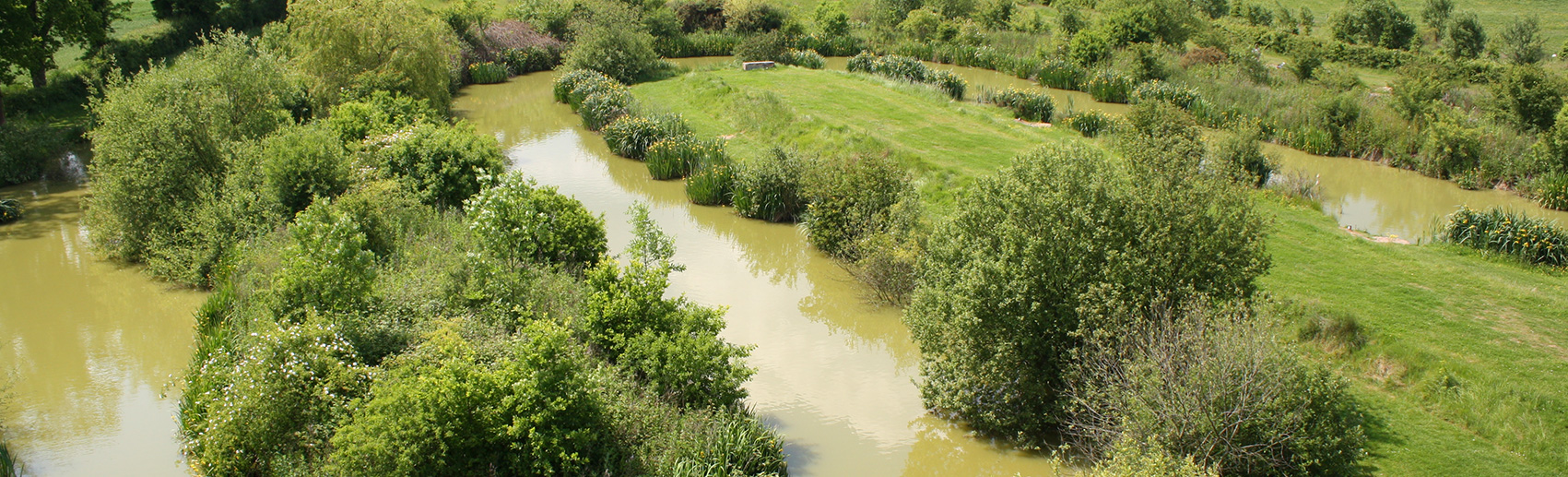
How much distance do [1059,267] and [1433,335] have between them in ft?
20.3

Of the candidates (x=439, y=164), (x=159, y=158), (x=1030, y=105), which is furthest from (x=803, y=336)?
(x=1030, y=105)

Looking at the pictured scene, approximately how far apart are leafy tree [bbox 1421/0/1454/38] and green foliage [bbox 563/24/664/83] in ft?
122

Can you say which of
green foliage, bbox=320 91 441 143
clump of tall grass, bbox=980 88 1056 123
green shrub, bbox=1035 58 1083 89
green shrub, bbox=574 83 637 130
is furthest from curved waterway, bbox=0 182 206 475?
green shrub, bbox=1035 58 1083 89

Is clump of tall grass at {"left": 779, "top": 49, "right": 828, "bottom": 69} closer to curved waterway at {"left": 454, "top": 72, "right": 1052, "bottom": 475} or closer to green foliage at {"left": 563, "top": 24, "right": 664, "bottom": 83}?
green foliage at {"left": 563, "top": 24, "right": 664, "bottom": 83}

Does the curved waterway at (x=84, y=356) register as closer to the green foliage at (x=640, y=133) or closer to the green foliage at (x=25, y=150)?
the green foliage at (x=25, y=150)

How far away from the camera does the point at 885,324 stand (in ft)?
50.3

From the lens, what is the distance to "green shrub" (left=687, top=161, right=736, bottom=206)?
21.1 m

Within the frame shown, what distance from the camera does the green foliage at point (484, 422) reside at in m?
8.74

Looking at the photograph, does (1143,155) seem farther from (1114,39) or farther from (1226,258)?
(1114,39)

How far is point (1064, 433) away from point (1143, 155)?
4.73m

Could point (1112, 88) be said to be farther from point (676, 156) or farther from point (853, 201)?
point (853, 201)

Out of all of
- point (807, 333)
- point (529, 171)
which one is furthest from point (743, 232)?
point (529, 171)

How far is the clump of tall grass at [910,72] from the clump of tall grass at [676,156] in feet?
34.8

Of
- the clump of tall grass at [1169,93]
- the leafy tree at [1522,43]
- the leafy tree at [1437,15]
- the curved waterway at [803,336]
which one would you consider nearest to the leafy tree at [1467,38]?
the leafy tree at [1522,43]
